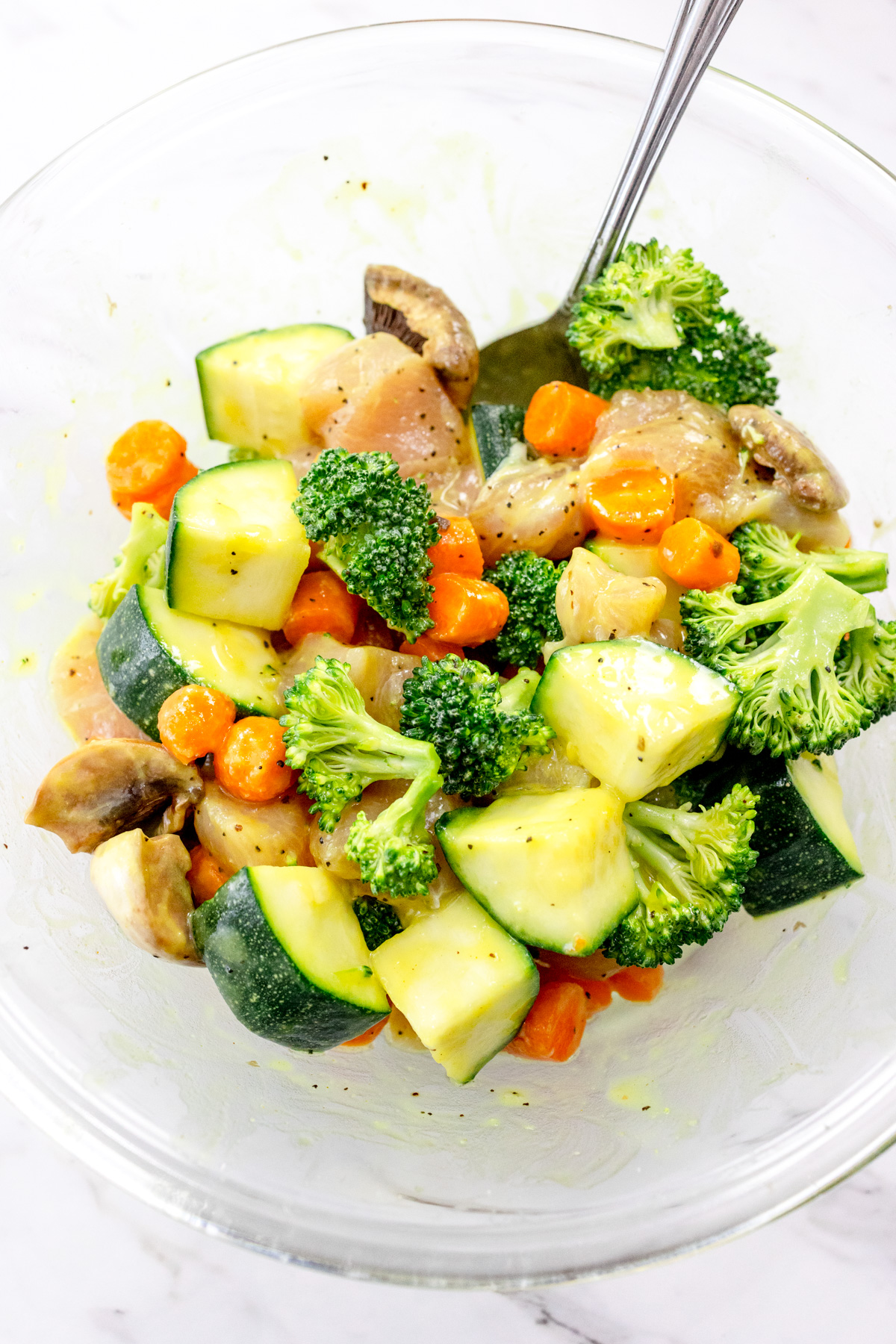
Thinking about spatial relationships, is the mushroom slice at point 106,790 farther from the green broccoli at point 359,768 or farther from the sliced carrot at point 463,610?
the sliced carrot at point 463,610

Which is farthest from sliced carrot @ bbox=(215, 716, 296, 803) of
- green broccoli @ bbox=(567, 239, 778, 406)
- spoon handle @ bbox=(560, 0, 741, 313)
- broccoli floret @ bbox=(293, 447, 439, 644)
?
spoon handle @ bbox=(560, 0, 741, 313)

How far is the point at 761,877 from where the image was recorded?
8.73ft

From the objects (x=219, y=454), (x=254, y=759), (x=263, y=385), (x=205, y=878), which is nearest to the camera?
(x=254, y=759)

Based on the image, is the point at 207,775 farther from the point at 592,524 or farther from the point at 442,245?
the point at 442,245

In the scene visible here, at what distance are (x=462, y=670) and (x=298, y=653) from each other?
19.7 inches

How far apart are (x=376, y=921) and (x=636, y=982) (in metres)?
0.89

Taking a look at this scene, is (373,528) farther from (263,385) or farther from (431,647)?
(263,385)

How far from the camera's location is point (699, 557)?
2672 mm

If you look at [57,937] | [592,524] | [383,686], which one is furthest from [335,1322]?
[592,524]

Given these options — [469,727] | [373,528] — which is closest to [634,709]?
[469,727]

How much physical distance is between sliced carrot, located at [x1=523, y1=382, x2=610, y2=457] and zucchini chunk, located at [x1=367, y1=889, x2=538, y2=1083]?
4.70ft

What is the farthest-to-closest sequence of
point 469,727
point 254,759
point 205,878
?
point 205,878 < point 254,759 < point 469,727

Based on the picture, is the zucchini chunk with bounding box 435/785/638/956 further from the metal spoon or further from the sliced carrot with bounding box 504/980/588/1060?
the metal spoon

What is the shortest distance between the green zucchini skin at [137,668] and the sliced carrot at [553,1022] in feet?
4.23
